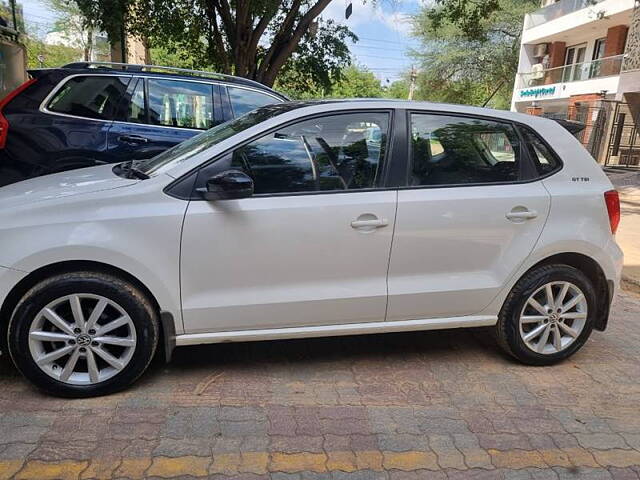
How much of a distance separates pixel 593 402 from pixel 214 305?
93.3 inches

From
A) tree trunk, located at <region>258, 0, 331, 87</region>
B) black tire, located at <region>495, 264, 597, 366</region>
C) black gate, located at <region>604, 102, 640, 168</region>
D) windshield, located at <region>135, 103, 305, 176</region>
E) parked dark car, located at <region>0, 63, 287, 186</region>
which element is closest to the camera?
windshield, located at <region>135, 103, 305, 176</region>

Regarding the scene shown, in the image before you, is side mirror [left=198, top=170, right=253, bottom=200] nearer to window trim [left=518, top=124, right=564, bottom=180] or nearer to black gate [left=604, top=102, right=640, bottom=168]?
window trim [left=518, top=124, right=564, bottom=180]

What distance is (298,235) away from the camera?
3078 millimetres

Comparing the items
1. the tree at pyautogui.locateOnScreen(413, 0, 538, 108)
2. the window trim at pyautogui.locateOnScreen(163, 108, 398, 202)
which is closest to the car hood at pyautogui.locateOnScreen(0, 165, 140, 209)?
the window trim at pyautogui.locateOnScreen(163, 108, 398, 202)

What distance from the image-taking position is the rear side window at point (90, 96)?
17.1ft

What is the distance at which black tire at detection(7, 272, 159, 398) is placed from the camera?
2811 millimetres

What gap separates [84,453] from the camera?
2539 mm

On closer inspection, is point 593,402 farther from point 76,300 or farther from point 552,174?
point 76,300

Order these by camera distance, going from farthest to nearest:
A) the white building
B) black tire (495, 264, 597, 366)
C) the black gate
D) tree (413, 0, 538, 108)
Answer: tree (413, 0, 538, 108) → the black gate → the white building → black tire (495, 264, 597, 366)

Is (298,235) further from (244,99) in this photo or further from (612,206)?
(244,99)

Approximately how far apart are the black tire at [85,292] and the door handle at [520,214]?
2249 millimetres

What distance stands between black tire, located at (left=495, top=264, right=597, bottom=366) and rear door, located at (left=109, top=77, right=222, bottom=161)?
3.58 metres

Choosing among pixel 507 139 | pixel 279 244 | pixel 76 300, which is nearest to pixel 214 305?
pixel 279 244

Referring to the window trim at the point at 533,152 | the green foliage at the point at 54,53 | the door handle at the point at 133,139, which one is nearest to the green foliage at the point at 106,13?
the door handle at the point at 133,139
